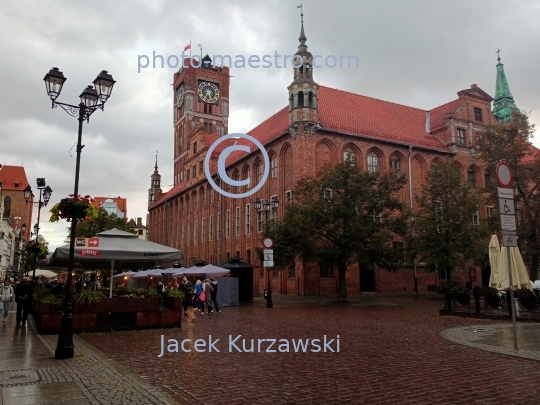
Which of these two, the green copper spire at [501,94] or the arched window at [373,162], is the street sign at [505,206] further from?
the green copper spire at [501,94]

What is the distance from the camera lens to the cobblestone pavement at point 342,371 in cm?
629

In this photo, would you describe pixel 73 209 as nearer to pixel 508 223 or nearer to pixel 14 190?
pixel 508 223

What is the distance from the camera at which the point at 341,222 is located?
92.2 ft

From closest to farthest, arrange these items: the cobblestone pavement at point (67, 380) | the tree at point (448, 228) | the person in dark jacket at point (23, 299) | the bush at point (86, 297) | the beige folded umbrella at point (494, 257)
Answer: the cobblestone pavement at point (67, 380) < the bush at point (86, 297) < the person in dark jacket at point (23, 299) < the beige folded umbrella at point (494, 257) < the tree at point (448, 228)

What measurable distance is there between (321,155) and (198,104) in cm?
4212

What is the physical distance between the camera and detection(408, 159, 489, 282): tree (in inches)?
1167

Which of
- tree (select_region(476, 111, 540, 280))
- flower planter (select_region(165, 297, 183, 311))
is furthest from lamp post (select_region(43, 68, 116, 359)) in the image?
tree (select_region(476, 111, 540, 280))

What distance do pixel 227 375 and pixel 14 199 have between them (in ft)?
329

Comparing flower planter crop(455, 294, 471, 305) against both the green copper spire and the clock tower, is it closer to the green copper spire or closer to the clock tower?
the clock tower

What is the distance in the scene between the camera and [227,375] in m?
7.68

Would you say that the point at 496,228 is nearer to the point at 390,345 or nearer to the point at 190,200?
the point at 390,345

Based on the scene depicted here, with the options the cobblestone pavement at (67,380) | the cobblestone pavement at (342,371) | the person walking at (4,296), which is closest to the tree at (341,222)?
the cobblestone pavement at (342,371)

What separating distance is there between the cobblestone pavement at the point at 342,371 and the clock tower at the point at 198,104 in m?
62.6

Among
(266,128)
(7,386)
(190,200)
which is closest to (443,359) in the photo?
(7,386)
